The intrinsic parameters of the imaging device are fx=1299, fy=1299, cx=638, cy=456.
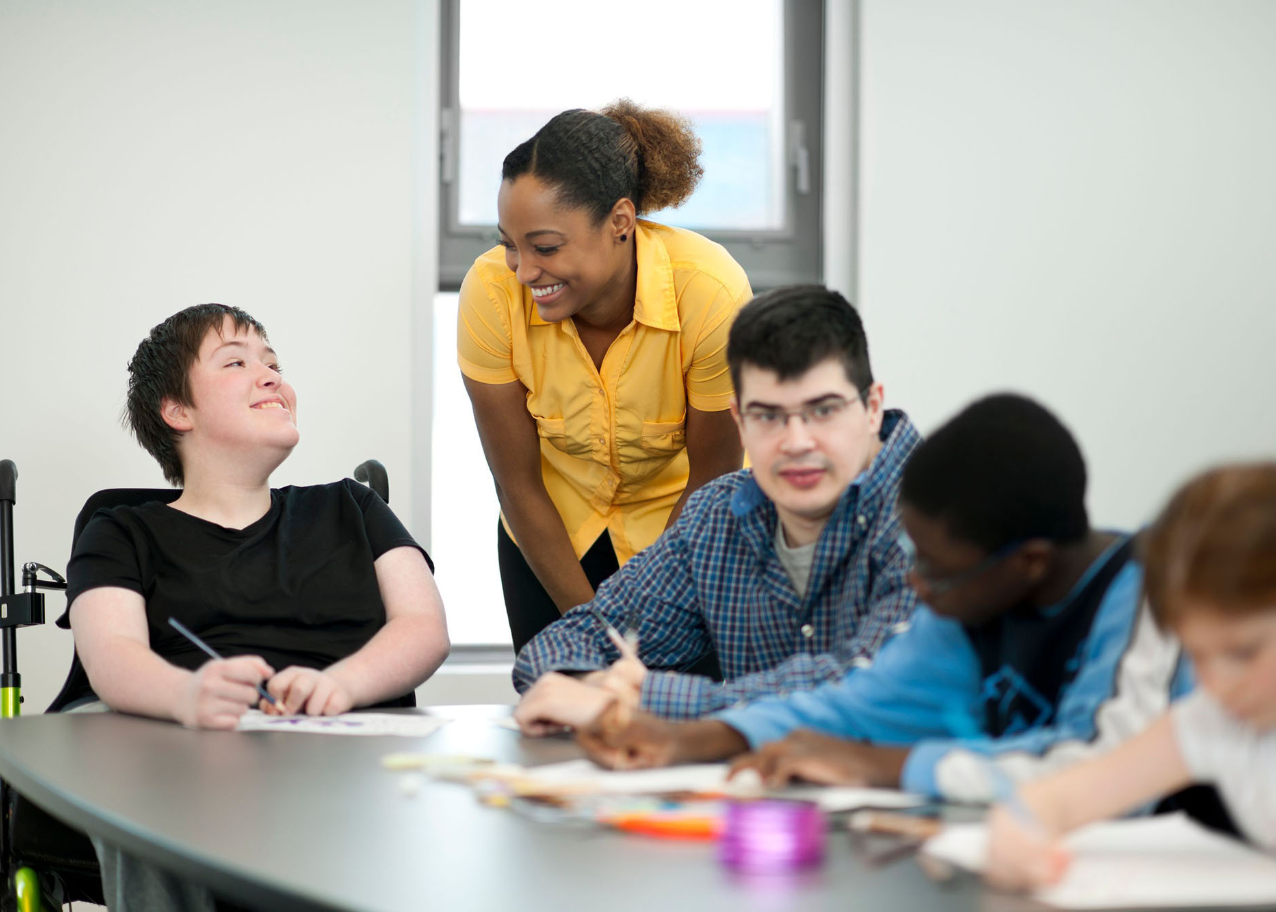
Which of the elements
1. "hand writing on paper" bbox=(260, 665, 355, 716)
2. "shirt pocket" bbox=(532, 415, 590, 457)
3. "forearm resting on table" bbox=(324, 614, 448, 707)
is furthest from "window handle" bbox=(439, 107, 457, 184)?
"hand writing on paper" bbox=(260, 665, 355, 716)

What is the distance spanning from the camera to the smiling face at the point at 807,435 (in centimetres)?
154

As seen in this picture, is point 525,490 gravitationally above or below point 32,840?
above

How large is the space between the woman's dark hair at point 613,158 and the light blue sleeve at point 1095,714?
4.12 ft

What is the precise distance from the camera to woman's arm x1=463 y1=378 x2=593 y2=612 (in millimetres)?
2328

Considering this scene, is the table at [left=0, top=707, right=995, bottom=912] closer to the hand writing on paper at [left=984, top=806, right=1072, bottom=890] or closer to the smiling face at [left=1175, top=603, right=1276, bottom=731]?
the hand writing on paper at [left=984, top=806, right=1072, bottom=890]

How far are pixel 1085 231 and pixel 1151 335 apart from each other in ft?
1.06

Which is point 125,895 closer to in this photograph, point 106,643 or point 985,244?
point 106,643

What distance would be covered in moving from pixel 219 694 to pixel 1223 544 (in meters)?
1.15

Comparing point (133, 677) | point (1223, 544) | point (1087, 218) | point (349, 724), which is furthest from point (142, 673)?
point (1087, 218)

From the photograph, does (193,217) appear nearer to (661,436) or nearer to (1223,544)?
(661,436)

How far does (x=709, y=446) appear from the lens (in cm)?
229

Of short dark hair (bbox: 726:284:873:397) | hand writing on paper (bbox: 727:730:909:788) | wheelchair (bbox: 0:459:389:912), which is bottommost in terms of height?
wheelchair (bbox: 0:459:389:912)

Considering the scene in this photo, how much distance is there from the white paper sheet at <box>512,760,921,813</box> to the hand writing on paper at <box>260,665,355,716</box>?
54 centimetres

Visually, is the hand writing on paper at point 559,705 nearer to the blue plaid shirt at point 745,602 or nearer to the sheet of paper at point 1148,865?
the blue plaid shirt at point 745,602
